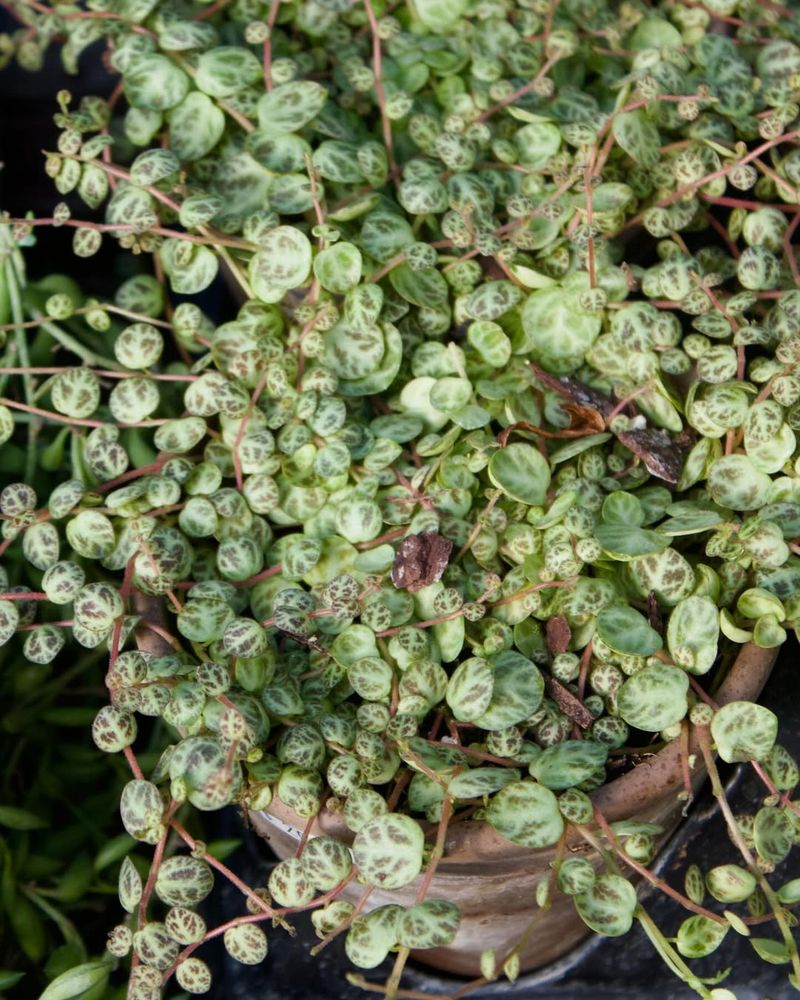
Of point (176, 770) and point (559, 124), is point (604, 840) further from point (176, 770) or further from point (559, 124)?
point (559, 124)

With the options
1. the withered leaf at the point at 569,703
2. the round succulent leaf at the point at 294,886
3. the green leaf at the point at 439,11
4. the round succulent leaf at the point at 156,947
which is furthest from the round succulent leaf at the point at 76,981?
the green leaf at the point at 439,11

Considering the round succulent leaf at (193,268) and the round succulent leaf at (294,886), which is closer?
the round succulent leaf at (294,886)

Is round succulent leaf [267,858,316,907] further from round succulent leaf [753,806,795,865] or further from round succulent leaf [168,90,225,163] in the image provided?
round succulent leaf [168,90,225,163]

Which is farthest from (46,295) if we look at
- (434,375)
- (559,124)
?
(559,124)

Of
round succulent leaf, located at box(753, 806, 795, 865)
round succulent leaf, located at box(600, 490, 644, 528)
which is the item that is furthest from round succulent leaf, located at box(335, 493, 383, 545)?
round succulent leaf, located at box(753, 806, 795, 865)

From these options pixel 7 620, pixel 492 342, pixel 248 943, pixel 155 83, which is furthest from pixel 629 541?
pixel 155 83

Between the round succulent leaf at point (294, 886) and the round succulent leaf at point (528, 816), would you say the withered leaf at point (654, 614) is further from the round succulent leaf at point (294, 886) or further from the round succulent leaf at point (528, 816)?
the round succulent leaf at point (294, 886)
